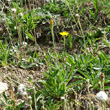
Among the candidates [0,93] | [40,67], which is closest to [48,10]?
[40,67]

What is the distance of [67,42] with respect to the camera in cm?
246

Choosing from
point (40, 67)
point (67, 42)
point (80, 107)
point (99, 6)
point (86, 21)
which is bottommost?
point (80, 107)

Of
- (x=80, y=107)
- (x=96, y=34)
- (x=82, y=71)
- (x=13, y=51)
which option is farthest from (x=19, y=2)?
(x=80, y=107)

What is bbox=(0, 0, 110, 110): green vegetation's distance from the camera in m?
1.69

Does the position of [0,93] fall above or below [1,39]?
below

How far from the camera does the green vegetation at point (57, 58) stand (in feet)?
5.53

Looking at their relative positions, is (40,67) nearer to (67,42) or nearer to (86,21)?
(67,42)

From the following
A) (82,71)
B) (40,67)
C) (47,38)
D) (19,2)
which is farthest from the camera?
(19,2)

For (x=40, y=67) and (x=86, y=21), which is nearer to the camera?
(x=40, y=67)

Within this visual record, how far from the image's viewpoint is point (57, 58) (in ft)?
7.00

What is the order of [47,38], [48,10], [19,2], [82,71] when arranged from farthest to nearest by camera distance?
[19,2]
[48,10]
[47,38]
[82,71]

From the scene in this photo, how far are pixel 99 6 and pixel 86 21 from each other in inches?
10.7

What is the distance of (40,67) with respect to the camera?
217cm

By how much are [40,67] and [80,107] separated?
71 centimetres
